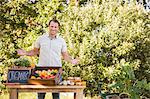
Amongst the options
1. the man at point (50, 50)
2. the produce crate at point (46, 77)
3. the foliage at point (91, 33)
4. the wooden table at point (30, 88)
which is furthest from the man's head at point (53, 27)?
the foliage at point (91, 33)

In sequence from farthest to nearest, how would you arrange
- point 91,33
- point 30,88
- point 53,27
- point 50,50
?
point 91,33
point 50,50
point 53,27
point 30,88

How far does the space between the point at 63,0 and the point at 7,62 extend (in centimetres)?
207

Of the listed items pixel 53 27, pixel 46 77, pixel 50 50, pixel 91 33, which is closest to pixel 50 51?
pixel 50 50

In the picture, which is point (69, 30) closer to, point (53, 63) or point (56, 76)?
point (53, 63)

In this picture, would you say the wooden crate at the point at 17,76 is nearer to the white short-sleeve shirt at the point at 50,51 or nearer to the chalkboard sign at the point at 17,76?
the chalkboard sign at the point at 17,76

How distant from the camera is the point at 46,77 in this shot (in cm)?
418

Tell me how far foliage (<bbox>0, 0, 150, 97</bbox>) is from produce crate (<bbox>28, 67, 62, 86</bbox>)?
4.81 meters

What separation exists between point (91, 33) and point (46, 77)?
5314 mm

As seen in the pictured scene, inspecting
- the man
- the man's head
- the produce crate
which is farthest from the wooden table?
the man's head

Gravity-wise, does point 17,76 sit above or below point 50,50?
below

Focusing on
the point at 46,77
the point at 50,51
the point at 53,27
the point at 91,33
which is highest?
the point at 91,33

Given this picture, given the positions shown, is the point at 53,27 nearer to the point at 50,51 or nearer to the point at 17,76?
the point at 50,51

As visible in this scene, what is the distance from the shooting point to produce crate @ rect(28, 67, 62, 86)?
13.6 ft

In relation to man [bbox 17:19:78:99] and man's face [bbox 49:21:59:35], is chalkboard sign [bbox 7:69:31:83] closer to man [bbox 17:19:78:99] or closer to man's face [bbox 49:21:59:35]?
man [bbox 17:19:78:99]
